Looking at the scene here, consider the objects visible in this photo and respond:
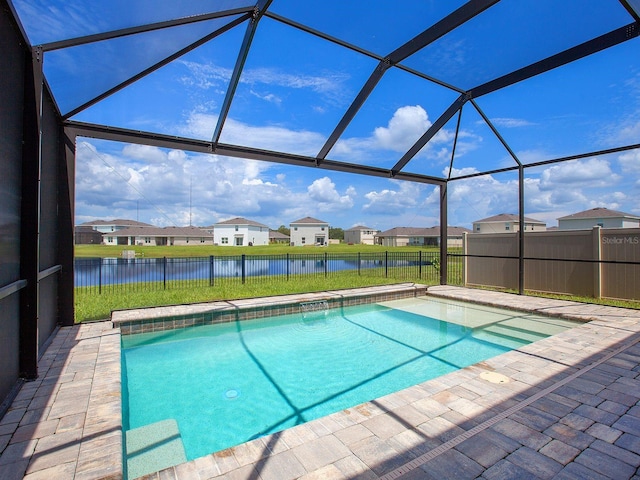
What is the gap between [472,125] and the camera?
7.30 meters

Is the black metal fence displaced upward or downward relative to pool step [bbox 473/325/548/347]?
upward

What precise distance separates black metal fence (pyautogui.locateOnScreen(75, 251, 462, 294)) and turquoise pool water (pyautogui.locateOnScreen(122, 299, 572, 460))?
434cm

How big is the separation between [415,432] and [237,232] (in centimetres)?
4200

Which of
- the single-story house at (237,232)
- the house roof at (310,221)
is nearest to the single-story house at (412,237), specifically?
the house roof at (310,221)

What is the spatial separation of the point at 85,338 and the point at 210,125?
143 inches

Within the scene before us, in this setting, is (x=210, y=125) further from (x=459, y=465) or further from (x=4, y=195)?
(x=459, y=465)

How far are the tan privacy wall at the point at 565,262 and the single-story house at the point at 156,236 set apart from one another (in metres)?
37.1

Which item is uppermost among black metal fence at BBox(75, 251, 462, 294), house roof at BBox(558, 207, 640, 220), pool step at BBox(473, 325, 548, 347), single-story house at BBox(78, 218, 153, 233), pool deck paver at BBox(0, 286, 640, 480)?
single-story house at BBox(78, 218, 153, 233)

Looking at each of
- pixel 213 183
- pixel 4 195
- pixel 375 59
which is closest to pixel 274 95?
pixel 375 59

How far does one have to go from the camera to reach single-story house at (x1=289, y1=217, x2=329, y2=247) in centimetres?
4138

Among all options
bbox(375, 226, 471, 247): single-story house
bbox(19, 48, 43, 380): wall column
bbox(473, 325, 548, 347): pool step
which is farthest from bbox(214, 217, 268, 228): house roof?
bbox(19, 48, 43, 380): wall column

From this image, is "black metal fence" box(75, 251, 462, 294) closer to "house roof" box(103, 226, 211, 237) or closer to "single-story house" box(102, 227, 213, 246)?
"single-story house" box(102, 227, 213, 246)

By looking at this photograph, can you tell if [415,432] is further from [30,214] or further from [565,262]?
[565,262]

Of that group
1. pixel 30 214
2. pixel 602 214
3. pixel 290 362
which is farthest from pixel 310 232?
pixel 30 214
